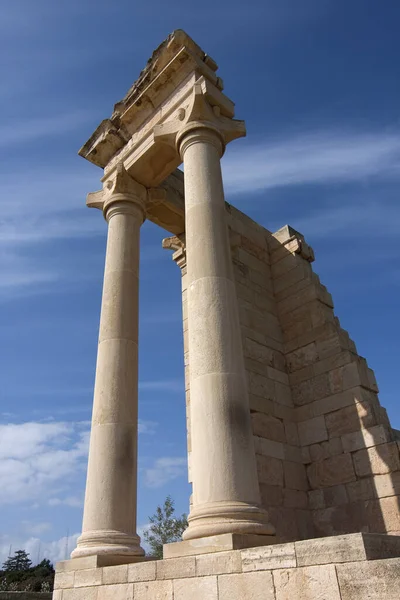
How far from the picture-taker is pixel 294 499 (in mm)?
17734

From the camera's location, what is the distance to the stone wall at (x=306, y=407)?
1662 cm

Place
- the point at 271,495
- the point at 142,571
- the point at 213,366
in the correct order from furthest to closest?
1. the point at 271,495
2. the point at 213,366
3. the point at 142,571

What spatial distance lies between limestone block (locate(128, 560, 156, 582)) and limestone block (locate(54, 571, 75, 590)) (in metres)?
2.85

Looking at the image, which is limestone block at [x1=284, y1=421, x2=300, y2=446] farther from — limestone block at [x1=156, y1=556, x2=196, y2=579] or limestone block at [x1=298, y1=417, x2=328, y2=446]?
limestone block at [x1=156, y1=556, x2=196, y2=579]

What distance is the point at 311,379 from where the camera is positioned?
20.1 metres

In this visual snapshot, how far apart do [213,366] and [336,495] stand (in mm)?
8345

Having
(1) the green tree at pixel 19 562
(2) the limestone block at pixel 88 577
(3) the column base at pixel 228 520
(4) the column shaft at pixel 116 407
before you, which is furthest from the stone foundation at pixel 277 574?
(1) the green tree at pixel 19 562

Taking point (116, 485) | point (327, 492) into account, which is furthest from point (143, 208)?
point (327, 492)

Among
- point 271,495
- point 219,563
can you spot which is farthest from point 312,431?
point 219,563

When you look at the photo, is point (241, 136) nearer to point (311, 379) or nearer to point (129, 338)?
point (129, 338)

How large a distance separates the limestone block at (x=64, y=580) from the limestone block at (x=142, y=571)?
2.85m

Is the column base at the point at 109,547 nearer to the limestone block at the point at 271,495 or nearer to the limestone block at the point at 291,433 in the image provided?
the limestone block at the point at 271,495

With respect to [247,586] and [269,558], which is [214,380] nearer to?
[269,558]

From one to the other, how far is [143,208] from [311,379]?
1000cm
